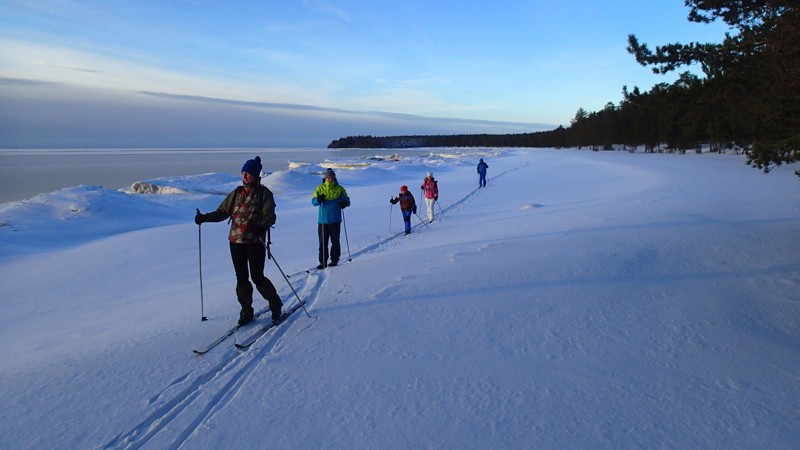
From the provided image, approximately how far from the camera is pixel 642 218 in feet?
37.9

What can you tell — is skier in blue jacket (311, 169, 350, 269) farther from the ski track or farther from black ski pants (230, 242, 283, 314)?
the ski track

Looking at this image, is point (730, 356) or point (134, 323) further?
point (134, 323)

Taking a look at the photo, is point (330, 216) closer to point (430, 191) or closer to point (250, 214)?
point (250, 214)

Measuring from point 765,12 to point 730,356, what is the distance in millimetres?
5998

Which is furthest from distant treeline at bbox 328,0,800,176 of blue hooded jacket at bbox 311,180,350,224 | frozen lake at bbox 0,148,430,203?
frozen lake at bbox 0,148,430,203

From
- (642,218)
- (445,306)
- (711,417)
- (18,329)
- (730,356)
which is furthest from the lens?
(642,218)

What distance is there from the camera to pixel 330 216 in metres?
8.87

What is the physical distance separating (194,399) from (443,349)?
2.19 m

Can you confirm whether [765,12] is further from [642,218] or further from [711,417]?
[711,417]

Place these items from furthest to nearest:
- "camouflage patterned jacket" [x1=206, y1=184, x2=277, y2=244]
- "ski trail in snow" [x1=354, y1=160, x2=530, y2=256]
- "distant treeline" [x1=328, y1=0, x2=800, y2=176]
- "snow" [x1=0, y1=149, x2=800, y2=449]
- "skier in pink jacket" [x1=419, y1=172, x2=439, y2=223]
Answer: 1. "skier in pink jacket" [x1=419, y1=172, x2=439, y2=223]
2. "ski trail in snow" [x1=354, y1=160, x2=530, y2=256]
3. "distant treeline" [x1=328, y1=0, x2=800, y2=176]
4. "camouflage patterned jacket" [x1=206, y1=184, x2=277, y2=244]
5. "snow" [x1=0, y1=149, x2=800, y2=449]

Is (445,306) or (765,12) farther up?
(765,12)

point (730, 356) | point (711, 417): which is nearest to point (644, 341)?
point (730, 356)

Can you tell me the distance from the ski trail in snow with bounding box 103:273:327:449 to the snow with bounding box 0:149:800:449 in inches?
0.7

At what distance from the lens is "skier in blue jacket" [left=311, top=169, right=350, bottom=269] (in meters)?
8.70
